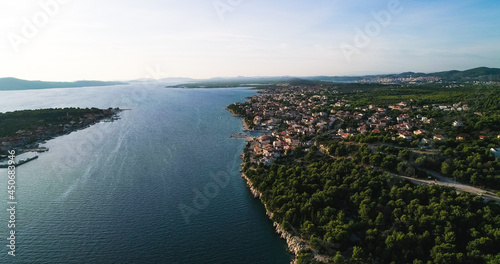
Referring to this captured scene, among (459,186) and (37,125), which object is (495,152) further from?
(37,125)

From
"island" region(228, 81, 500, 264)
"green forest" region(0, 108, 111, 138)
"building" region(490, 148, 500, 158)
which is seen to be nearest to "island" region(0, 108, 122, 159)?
"green forest" region(0, 108, 111, 138)

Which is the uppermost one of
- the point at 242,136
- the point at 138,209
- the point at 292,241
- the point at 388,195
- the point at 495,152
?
the point at 495,152

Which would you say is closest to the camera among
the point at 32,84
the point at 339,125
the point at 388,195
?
the point at 388,195

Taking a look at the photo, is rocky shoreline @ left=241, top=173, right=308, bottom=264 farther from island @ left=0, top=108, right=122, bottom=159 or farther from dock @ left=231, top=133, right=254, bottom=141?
island @ left=0, top=108, right=122, bottom=159

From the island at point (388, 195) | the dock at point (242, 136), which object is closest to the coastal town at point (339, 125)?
the island at point (388, 195)

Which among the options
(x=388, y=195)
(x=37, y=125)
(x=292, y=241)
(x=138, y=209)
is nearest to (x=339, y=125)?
(x=388, y=195)

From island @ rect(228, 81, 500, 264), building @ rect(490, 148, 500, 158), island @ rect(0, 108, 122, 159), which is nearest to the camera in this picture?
island @ rect(228, 81, 500, 264)

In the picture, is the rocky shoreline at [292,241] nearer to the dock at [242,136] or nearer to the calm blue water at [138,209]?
the calm blue water at [138,209]
